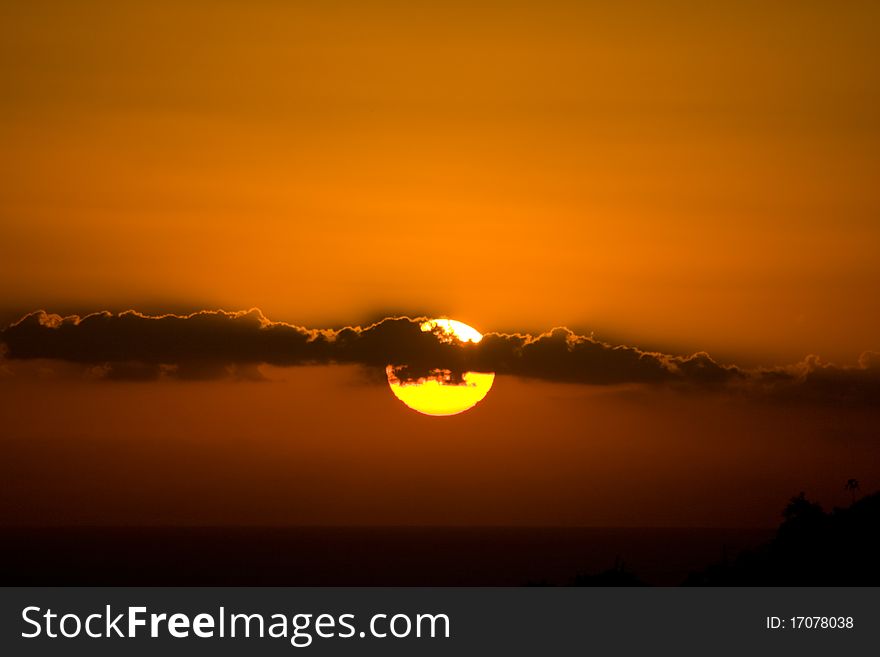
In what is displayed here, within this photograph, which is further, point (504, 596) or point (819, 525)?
point (819, 525)

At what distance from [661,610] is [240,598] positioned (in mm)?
14645

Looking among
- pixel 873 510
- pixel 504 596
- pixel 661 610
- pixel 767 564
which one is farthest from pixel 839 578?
pixel 661 610

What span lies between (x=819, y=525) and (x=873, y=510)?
5.77 metres

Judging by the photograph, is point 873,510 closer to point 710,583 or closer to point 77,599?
point 710,583

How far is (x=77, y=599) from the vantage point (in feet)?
117

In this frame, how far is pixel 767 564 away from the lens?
239 ft

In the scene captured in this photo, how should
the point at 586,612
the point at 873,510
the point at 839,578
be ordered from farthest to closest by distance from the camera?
the point at 873,510 → the point at 839,578 → the point at 586,612

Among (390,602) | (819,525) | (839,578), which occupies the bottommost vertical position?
(390,602)

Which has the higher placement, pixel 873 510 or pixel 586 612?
pixel 873 510

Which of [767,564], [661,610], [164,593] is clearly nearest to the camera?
[164,593]

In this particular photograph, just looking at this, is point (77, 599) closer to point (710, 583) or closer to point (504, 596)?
point (504, 596)

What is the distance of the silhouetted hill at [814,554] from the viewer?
220ft

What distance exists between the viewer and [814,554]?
234ft

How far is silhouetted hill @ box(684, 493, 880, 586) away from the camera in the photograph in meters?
67.0
